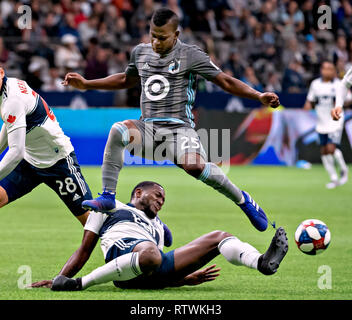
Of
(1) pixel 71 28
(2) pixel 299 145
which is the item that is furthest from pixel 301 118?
(1) pixel 71 28

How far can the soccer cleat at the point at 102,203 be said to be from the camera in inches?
262

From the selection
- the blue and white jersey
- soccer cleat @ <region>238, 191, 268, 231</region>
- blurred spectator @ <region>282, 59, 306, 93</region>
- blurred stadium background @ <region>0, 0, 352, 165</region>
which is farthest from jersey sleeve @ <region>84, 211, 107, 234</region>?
blurred spectator @ <region>282, 59, 306, 93</region>

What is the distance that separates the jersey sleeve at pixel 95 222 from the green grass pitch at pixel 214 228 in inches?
20.0

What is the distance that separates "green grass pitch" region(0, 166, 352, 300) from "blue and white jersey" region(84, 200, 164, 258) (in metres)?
0.45

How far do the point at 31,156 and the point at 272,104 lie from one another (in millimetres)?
2407

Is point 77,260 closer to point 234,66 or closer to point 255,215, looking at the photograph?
point 255,215

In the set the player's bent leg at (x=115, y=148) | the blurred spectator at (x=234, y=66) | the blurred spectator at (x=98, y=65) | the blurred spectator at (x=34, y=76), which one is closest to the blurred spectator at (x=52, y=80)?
the blurred spectator at (x=34, y=76)

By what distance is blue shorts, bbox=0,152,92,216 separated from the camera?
300 inches

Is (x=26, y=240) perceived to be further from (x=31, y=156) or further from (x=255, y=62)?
(x=255, y=62)

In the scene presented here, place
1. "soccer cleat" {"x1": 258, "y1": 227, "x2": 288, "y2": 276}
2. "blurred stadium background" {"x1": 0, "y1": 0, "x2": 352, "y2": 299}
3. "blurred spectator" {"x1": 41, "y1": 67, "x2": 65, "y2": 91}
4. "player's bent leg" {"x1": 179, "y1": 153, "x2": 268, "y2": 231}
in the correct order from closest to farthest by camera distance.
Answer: "soccer cleat" {"x1": 258, "y1": 227, "x2": 288, "y2": 276}, "player's bent leg" {"x1": 179, "y1": 153, "x2": 268, "y2": 231}, "blurred stadium background" {"x1": 0, "y1": 0, "x2": 352, "y2": 299}, "blurred spectator" {"x1": 41, "y1": 67, "x2": 65, "y2": 91}

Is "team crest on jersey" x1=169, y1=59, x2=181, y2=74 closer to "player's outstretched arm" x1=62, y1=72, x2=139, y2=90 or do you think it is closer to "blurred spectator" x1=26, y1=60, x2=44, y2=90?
"player's outstretched arm" x1=62, y1=72, x2=139, y2=90

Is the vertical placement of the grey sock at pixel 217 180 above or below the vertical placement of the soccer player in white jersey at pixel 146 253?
above

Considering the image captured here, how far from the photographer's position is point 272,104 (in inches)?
275

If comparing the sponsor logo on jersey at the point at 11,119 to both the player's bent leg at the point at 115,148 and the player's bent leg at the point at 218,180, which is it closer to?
the player's bent leg at the point at 115,148
